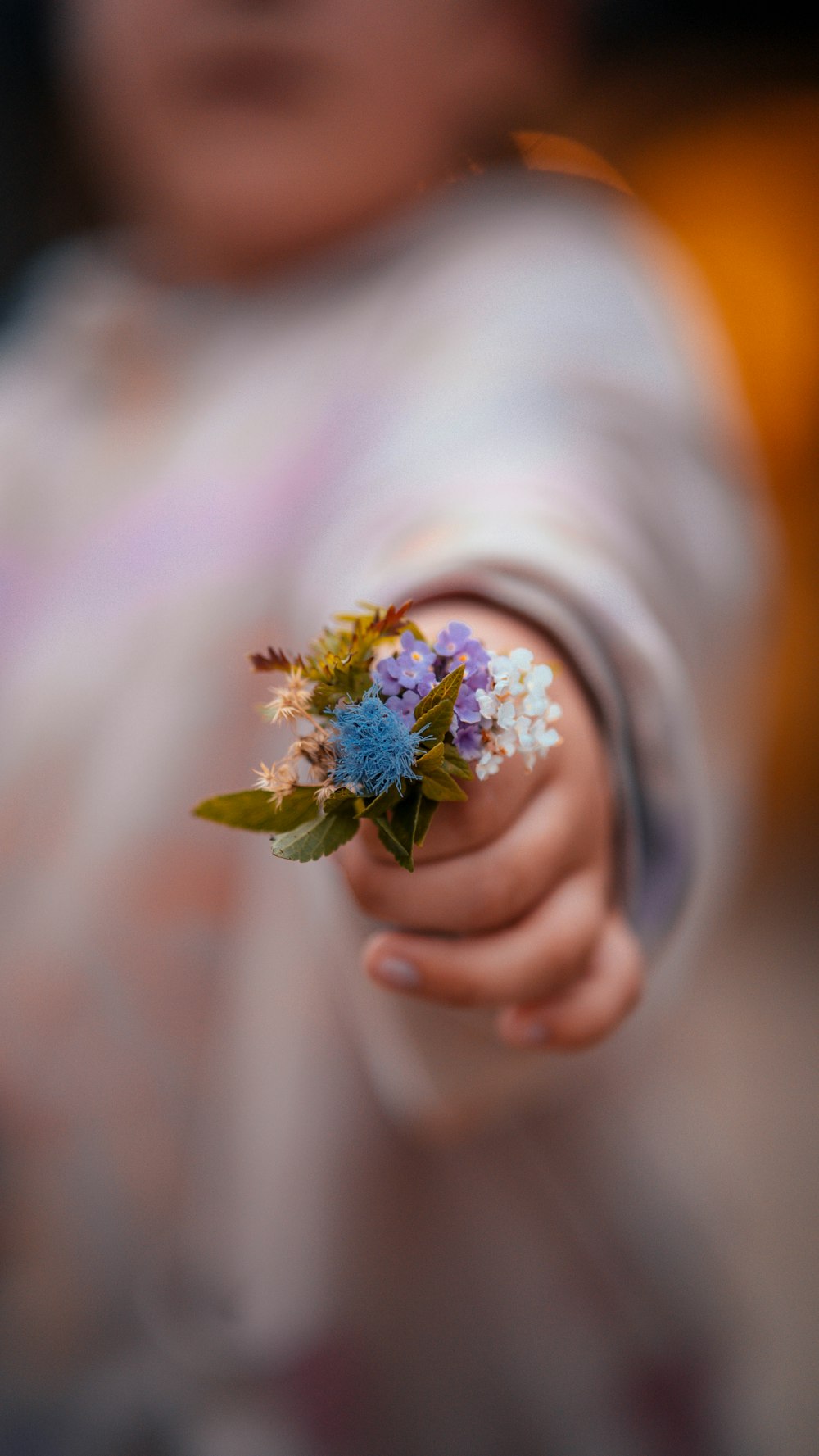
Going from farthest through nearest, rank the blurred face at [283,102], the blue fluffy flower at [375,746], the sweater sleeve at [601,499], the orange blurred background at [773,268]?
the orange blurred background at [773,268] → the blurred face at [283,102] → the sweater sleeve at [601,499] → the blue fluffy flower at [375,746]

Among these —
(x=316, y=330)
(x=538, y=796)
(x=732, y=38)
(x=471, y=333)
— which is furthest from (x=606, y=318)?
(x=732, y=38)

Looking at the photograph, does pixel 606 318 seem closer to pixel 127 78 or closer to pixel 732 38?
pixel 127 78

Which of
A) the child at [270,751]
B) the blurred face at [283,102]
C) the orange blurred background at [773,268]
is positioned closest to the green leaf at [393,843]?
the child at [270,751]

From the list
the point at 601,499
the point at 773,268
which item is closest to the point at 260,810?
the point at 601,499

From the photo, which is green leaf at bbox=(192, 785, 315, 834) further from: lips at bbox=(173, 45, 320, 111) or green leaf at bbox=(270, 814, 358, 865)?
lips at bbox=(173, 45, 320, 111)

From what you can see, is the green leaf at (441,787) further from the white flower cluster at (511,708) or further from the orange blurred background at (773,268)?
the orange blurred background at (773,268)

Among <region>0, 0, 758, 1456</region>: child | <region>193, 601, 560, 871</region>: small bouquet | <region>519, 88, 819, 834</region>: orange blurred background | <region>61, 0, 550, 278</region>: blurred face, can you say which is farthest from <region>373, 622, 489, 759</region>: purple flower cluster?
<region>519, 88, 819, 834</region>: orange blurred background

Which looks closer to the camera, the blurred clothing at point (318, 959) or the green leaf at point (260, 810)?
the green leaf at point (260, 810)
